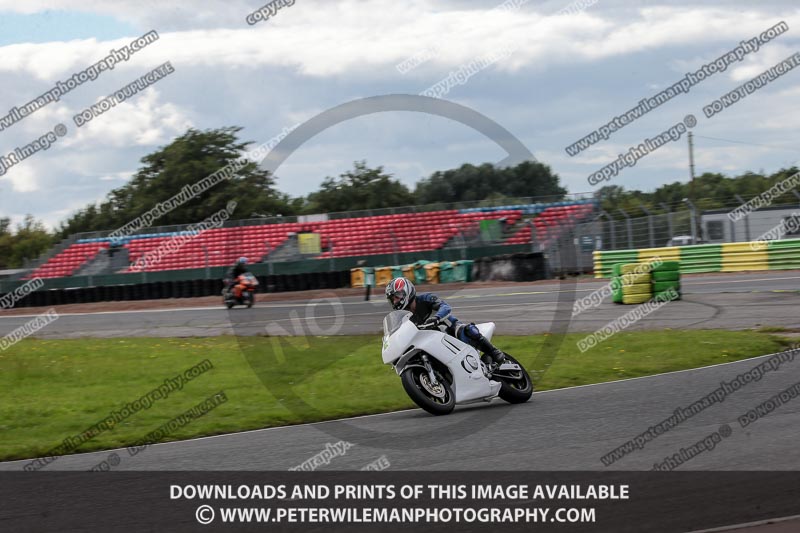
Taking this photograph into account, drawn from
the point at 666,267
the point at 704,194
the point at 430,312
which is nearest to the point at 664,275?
the point at 666,267

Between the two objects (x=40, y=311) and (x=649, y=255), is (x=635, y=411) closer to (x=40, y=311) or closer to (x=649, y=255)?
(x=649, y=255)

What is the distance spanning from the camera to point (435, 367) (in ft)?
29.9

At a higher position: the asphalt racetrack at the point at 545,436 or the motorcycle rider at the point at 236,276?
the motorcycle rider at the point at 236,276

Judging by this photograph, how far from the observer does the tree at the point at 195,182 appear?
55188 millimetres

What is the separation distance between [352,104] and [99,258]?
103ft

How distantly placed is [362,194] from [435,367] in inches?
1258

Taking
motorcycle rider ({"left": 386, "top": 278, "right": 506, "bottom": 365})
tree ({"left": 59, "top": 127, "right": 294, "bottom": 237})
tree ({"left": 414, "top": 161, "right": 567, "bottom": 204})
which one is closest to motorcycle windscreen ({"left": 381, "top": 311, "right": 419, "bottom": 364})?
motorcycle rider ({"left": 386, "top": 278, "right": 506, "bottom": 365})

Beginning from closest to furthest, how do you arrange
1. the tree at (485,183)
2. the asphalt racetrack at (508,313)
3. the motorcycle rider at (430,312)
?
the motorcycle rider at (430,312) < the asphalt racetrack at (508,313) < the tree at (485,183)

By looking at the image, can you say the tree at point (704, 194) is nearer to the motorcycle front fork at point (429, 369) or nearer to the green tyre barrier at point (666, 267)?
the green tyre barrier at point (666, 267)

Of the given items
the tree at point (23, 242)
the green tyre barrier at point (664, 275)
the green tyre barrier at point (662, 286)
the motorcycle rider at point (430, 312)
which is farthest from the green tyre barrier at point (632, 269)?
the tree at point (23, 242)

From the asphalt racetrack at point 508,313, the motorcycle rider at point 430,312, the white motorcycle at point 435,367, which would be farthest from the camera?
the asphalt racetrack at point 508,313

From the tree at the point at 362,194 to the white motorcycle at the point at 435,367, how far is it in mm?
28903

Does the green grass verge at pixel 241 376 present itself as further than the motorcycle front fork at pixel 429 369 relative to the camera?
Yes
